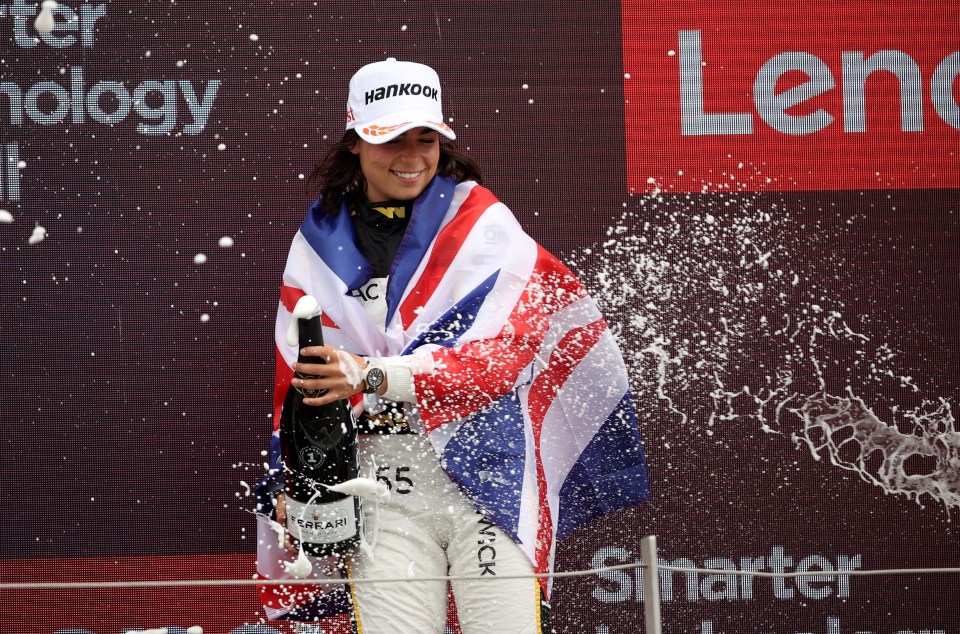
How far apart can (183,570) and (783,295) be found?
1800 millimetres

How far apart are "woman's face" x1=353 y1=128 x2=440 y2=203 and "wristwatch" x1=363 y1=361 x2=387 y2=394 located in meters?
0.41

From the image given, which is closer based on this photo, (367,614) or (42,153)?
(367,614)

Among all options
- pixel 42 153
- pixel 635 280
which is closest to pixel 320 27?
pixel 42 153

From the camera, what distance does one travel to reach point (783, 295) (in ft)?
11.3

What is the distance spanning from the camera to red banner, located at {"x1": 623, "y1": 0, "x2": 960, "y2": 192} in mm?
3469

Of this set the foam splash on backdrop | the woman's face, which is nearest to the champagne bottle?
the woman's face

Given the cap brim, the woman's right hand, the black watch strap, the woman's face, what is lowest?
the woman's right hand

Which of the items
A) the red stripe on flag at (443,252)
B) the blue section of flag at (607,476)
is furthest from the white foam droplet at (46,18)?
the blue section of flag at (607,476)

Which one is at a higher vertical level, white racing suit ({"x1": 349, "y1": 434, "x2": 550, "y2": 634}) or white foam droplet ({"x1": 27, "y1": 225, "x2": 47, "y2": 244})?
white foam droplet ({"x1": 27, "y1": 225, "x2": 47, "y2": 244})

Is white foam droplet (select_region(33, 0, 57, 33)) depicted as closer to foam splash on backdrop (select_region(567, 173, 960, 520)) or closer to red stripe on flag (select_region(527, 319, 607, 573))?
foam splash on backdrop (select_region(567, 173, 960, 520))

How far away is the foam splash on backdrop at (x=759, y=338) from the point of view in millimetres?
3434

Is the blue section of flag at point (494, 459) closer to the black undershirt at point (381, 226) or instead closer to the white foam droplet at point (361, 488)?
the white foam droplet at point (361, 488)

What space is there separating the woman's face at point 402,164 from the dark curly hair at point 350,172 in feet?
0.28

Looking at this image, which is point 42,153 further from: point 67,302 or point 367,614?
point 367,614
